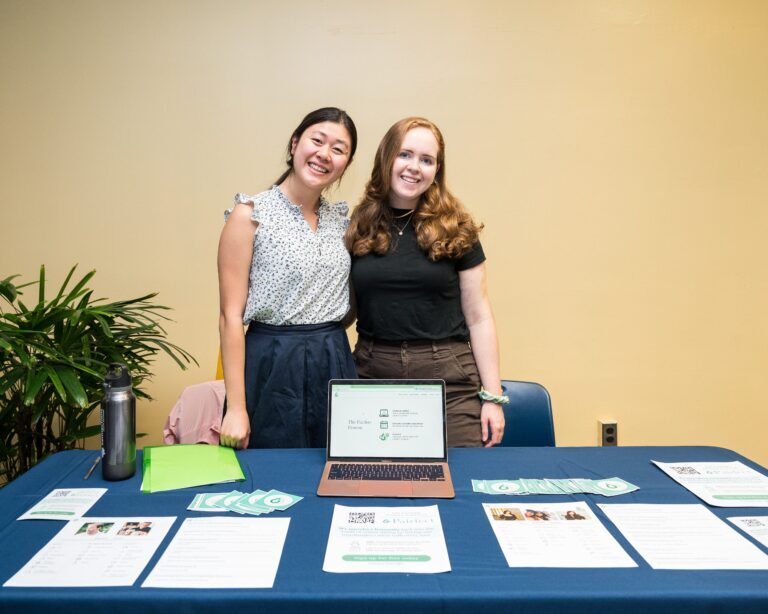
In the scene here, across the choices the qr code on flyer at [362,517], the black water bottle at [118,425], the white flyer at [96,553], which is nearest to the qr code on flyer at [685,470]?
the qr code on flyer at [362,517]

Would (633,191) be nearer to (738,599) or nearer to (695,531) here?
(695,531)

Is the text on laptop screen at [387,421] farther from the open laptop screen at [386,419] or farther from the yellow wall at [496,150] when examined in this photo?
the yellow wall at [496,150]

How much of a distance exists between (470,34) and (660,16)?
3.04ft

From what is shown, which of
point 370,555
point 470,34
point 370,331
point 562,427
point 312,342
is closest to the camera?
point 370,555

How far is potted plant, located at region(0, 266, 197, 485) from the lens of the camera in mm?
1724

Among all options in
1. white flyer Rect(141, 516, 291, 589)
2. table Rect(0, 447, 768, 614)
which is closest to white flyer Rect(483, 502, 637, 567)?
table Rect(0, 447, 768, 614)

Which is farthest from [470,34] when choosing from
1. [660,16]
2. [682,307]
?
[682,307]

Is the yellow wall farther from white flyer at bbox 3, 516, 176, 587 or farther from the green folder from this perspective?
white flyer at bbox 3, 516, 176, 587

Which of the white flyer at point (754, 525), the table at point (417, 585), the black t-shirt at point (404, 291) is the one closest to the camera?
the table at point (417, 585)

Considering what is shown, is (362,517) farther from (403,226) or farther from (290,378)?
(403,226)

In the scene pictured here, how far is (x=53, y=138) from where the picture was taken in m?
2.76

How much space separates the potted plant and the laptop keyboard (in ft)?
2.76

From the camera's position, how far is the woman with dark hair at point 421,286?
1.72 m

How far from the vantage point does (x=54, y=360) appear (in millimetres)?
1811
